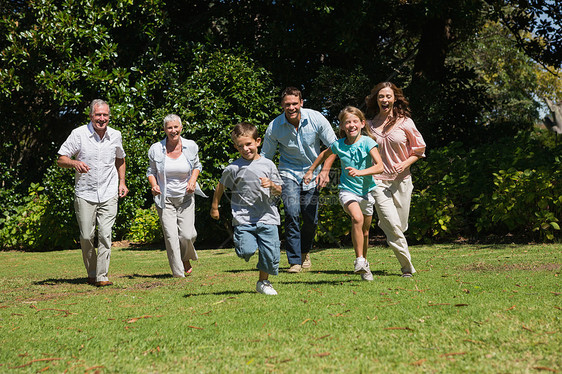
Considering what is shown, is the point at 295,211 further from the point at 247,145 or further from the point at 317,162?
the point at 247,145

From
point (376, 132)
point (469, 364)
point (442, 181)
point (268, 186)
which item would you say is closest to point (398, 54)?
point (442, 181)

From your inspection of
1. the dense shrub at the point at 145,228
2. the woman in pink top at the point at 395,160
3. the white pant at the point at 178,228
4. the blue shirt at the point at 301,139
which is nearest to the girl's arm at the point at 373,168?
the woman in pink top at the point at 395,160

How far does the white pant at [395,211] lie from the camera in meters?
5.96

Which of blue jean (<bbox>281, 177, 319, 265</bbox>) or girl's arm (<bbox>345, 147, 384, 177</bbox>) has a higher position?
girl's arm (<bbox>345, 147, 384, 177</bbox>)

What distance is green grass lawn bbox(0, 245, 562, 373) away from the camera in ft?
9.80

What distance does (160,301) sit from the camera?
510cm

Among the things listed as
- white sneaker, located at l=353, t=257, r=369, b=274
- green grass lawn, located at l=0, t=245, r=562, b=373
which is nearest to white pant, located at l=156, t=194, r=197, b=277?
green grass lawn, located at l=0, t=245, r=562, b=373

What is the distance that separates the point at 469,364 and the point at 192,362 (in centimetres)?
151

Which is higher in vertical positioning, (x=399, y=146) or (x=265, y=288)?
(x=399, y=146)

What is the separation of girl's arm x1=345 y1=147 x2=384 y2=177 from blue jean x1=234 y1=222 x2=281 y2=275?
1.02 meters

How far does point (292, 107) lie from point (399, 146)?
5.03ft

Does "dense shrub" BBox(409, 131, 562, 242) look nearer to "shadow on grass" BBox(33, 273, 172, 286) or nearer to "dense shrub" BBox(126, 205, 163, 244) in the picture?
"shadow on grass" BBox(33, 273, 172, 286)

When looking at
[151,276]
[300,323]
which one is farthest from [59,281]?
[300,323]

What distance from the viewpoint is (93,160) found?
260 inches
